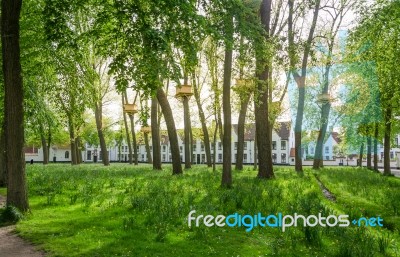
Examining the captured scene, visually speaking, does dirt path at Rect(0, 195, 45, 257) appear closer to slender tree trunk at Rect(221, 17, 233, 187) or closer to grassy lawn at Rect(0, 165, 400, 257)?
grassy lawn at Rect(0, 165, 400, 257)

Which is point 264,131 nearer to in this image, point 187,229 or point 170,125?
point 170,125

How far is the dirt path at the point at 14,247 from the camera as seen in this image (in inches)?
260

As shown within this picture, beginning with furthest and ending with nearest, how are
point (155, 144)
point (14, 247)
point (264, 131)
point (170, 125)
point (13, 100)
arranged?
point (155, 144) < point (170, 125) < point (264, 131) < point (13, 100) < point (14, 247)

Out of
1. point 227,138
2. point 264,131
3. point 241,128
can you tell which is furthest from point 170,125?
point 227,138

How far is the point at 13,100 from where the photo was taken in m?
9.64

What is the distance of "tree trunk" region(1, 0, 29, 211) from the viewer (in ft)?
31.2

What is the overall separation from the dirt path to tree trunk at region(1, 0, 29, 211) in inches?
60.4

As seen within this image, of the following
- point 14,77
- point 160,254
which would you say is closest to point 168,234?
point 160,254

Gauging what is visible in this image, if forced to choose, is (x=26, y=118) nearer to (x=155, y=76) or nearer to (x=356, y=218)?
(x=155, y=76)

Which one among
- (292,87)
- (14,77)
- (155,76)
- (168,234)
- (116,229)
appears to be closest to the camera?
(168,234)

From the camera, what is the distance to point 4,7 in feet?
31.1

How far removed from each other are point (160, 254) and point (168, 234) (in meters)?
1.10

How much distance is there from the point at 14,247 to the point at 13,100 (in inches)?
163

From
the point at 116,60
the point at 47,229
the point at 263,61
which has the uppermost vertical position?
the point at 263,61
